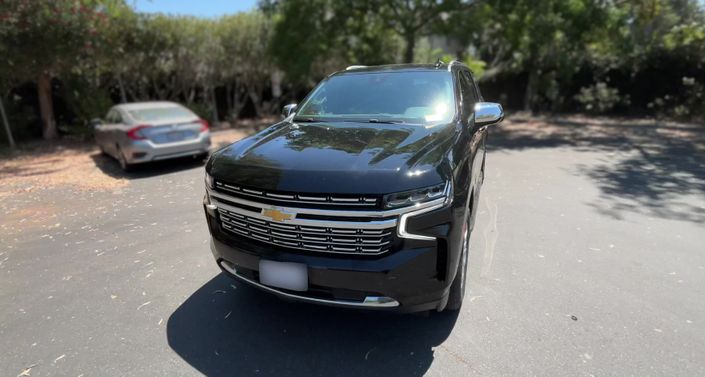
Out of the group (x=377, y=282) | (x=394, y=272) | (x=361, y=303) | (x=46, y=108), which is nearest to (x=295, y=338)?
(x=361, y=303)

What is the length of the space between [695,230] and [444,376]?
3973 mm

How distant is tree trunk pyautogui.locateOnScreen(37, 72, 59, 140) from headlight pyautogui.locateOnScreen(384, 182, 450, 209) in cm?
1434

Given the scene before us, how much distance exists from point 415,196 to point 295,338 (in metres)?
1.36

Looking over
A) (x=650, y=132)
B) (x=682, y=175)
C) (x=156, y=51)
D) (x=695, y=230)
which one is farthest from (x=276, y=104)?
(x=695, y=230)

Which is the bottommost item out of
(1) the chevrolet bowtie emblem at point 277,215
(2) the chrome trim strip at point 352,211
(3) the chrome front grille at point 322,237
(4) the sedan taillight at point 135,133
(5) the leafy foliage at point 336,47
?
(3) the chrome front grille at point 322,237

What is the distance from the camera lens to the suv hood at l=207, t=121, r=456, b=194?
8.12 feet

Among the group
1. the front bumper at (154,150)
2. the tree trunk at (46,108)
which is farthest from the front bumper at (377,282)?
the tree trunk at (46,108)

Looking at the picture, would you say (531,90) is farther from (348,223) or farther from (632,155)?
(348,223)

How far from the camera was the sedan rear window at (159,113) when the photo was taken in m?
8.64

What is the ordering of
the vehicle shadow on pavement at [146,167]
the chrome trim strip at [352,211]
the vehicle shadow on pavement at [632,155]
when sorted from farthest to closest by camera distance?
the vehicle shadow on pavement at [146,167], the vehicle shadow on pavement at [632,155], the chrome trim strip at [352,211]

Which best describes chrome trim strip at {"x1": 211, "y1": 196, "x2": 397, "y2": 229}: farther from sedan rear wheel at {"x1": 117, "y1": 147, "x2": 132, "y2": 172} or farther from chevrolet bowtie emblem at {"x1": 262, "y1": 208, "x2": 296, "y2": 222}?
sedan rear wheel at {"x1": 117, "y1": 147, "x2": 132, "y2": 172}

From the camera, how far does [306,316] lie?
322 centimetres

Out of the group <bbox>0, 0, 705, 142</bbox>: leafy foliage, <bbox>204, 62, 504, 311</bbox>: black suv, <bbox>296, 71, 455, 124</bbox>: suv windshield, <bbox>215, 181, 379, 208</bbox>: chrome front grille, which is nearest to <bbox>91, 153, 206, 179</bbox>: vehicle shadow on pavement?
<bbox>0, 0, 705, 142</bbox>: leafy foliage

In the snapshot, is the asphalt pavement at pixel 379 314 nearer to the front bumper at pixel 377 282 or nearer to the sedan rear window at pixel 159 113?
the front bumper at pixel 377 282
